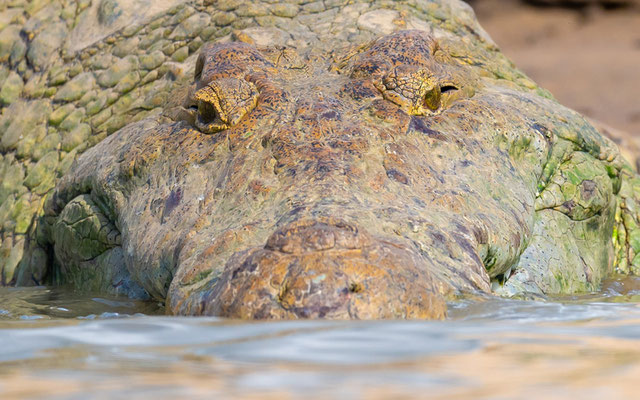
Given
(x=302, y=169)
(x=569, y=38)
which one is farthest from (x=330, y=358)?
(x=569, y=38)

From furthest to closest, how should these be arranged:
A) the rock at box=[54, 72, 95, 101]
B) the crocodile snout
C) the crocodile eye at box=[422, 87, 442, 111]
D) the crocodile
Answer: the rock at box=[54, 72, 95, 101]
the crocodile eye at box=[422, 87, 442, 111]
the crocodile
the crocodile snout

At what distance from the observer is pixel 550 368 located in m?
1.52

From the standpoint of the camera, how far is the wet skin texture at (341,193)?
255 centimetres

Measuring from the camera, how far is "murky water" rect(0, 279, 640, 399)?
1.38m

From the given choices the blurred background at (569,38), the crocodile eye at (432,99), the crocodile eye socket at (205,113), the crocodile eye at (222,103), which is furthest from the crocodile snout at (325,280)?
the blurred background at (569,38)

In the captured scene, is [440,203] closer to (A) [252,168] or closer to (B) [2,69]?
(A) [252,168]

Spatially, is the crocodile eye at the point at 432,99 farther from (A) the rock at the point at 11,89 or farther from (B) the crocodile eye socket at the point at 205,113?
(A) the rock at the point at 11,89

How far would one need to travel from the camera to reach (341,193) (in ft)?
10.5

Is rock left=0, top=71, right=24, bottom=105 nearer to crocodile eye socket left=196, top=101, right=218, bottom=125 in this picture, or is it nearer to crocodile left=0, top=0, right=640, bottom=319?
crocodile left=0, top=0, right=640, bottom=319

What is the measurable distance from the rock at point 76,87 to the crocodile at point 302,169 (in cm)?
1

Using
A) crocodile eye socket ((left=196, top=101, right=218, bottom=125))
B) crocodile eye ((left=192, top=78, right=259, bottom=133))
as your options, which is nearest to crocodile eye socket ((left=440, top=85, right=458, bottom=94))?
crocodile eye ((left=192, top=78, right=259, bottom=133))

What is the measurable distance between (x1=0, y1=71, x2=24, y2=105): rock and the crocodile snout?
14.4ft

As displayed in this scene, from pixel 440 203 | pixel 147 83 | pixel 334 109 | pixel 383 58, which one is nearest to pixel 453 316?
pixel 440 203

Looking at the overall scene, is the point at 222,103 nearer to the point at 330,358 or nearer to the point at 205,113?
the point at 205,113
